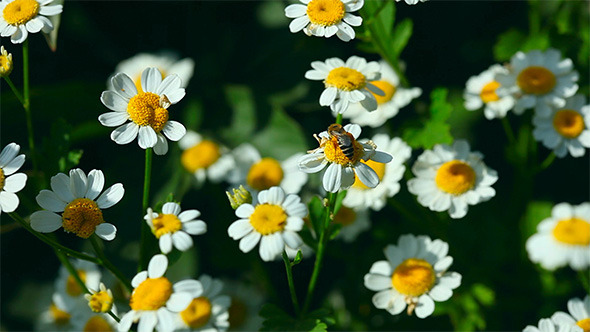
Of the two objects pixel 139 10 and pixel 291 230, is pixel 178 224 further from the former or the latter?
pixel 139 10

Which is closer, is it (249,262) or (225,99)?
(249,262)

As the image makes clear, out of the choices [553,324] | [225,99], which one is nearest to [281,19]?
[225,99]

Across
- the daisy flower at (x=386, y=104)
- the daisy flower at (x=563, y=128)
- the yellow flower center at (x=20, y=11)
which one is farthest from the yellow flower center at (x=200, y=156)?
the daisy flower at (x=563, y=128)

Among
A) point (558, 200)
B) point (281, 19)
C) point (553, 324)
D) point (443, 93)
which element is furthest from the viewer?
point (281, 19)

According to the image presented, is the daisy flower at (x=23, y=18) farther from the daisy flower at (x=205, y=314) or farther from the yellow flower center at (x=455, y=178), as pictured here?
the yellow flower center at (x=455, y=178)

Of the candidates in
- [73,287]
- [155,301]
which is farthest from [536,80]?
[73,287]

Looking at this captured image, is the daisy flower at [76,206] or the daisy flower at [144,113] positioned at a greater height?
the daisy flower at [144,113]

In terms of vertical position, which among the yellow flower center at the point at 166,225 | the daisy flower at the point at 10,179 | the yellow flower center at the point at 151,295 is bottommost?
the yellow flower center at the point at 151,295
